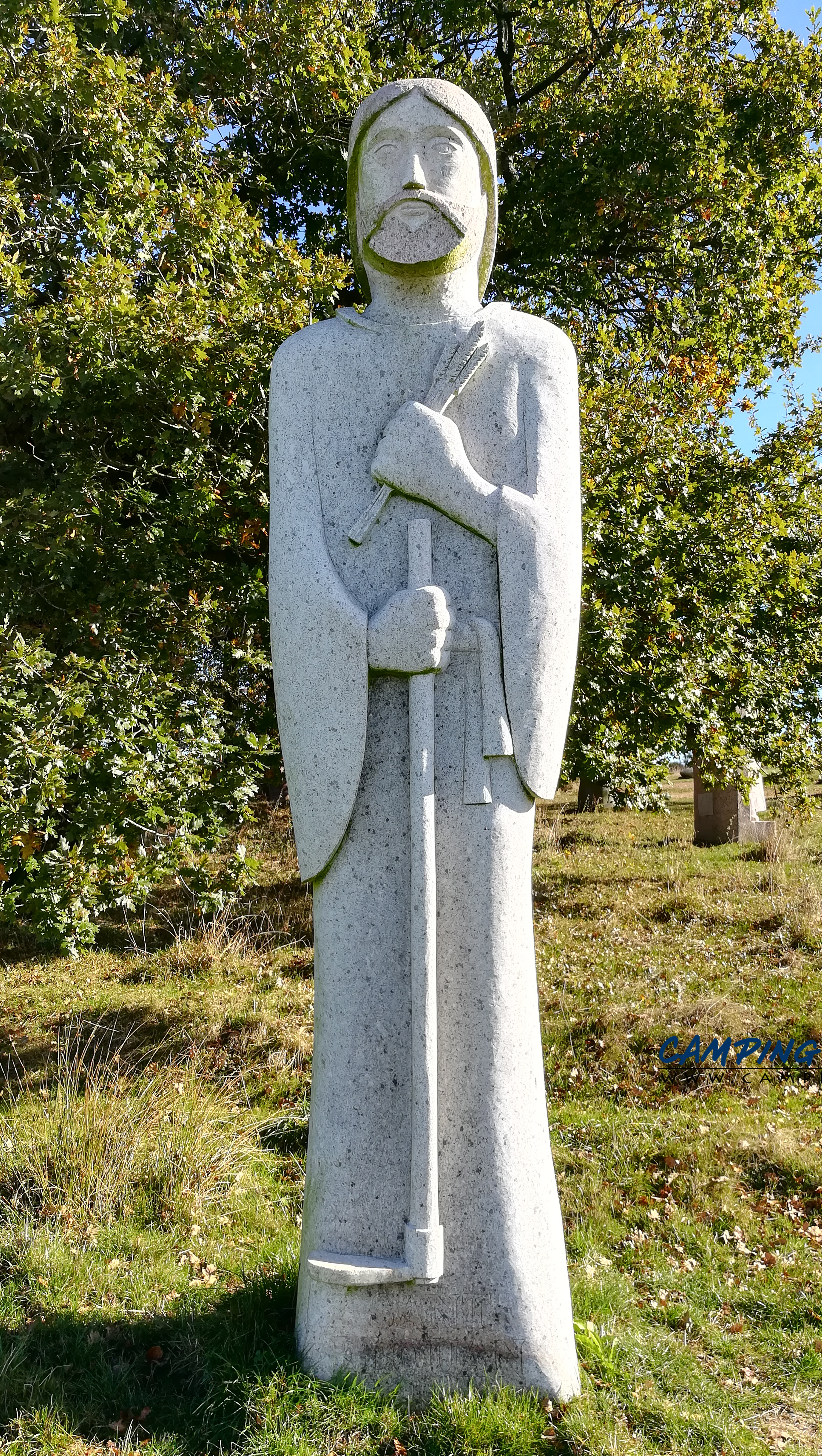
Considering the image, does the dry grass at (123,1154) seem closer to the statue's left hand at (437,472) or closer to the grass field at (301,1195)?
the grass field at (301,1195)

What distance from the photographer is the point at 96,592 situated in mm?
6289

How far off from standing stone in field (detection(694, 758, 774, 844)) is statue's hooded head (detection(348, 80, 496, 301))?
8.76m

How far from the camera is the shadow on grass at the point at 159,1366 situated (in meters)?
2.78

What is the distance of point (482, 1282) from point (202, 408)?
475 cm

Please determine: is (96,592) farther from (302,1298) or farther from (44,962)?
(302,1298)

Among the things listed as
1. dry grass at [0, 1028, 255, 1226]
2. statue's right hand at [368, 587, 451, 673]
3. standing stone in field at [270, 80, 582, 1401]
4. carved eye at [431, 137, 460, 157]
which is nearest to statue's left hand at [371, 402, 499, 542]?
standing stone in field at [270, 80, 582, 1401]

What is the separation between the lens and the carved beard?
2959 millimetres

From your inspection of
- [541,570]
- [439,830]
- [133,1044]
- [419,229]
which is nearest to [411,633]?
[541,570]

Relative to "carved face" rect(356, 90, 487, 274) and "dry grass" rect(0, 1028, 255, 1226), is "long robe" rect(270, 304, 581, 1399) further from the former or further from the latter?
"dry grass" rect(0, 1028, 255, 1226)

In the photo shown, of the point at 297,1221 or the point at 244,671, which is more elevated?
the point at 244,671

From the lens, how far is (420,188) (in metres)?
2.94

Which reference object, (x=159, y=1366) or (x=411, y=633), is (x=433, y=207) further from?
(x=159, y=1366)

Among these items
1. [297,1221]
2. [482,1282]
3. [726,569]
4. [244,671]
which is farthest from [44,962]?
[482,1282]

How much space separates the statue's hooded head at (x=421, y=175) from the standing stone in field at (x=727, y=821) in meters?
8.76
